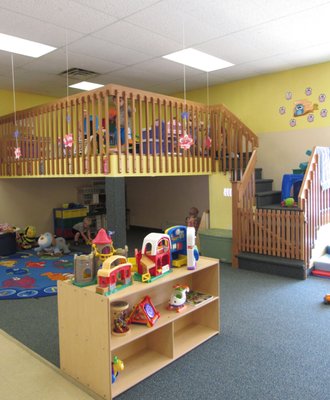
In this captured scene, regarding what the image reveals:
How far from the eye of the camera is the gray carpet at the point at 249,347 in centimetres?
260

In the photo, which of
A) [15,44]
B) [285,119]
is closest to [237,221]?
[285,119]

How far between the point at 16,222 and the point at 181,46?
17.5 ft

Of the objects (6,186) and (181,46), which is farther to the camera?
(6,186)

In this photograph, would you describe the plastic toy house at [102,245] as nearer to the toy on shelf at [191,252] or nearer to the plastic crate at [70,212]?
the toy on shelf at [191,252]

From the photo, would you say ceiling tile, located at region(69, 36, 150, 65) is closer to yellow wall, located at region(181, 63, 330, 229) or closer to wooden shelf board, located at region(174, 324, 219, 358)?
yellow wall, located at region(181, 63, 330, 229)

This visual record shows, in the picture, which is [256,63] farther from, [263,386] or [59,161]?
[263,386]

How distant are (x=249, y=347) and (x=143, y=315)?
107 cm

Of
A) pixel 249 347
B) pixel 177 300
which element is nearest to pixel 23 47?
pixel 177 300

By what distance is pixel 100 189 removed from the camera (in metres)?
9.45

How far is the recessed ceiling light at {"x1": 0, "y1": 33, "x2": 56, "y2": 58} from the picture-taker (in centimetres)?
521

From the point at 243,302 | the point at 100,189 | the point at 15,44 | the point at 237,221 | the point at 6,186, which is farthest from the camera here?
the point at 100,189

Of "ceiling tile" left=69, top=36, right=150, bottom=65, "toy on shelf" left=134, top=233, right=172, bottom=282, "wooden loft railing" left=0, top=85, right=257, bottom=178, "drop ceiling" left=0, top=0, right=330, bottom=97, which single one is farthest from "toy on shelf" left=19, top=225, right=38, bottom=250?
"toy on shelf" left=134, top=233, right=172, bottom=282

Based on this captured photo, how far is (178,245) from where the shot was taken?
131 inches

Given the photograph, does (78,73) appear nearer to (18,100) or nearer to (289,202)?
(18,100)
